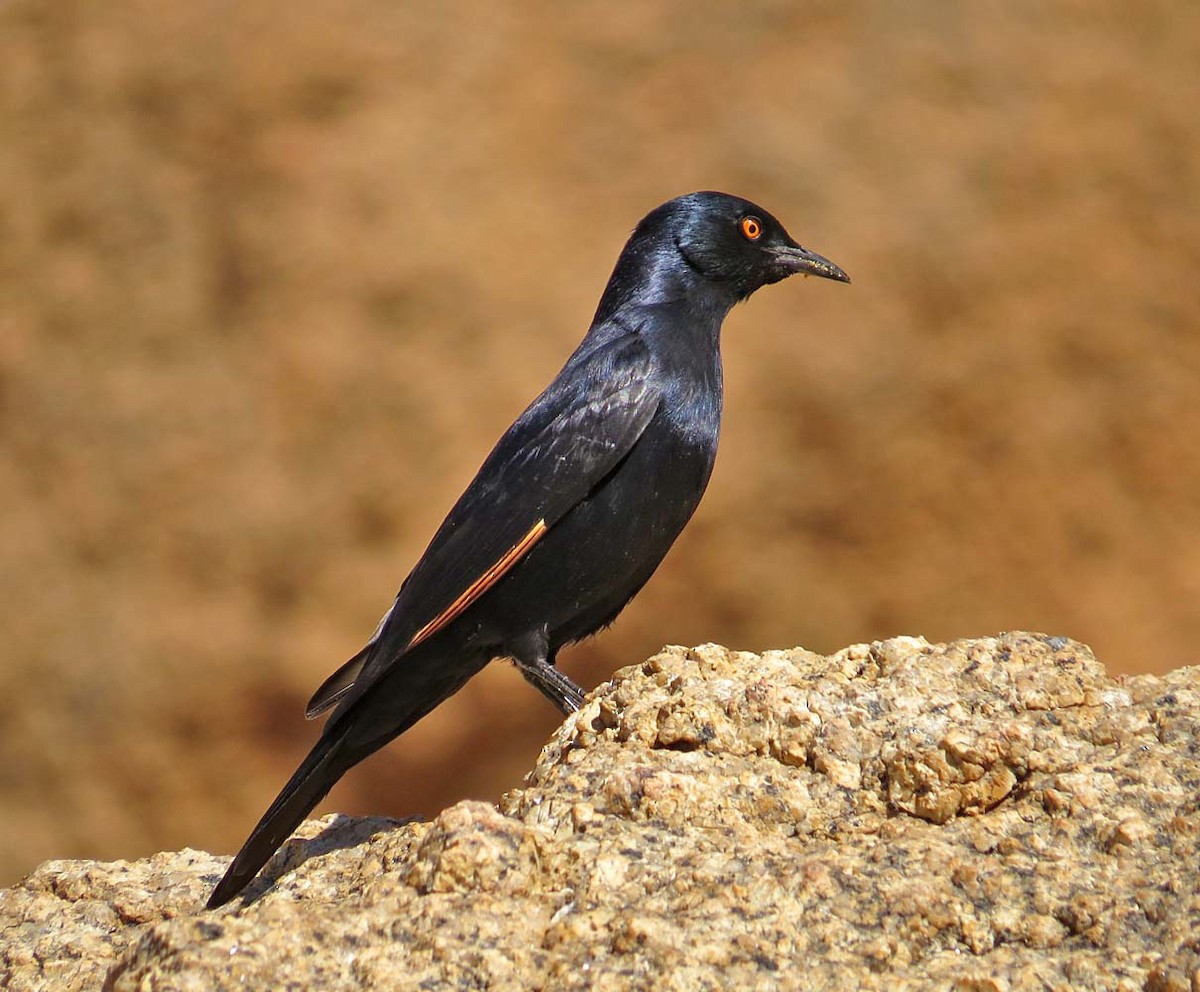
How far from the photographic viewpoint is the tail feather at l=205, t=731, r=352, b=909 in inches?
146

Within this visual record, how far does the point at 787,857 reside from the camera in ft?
8.98

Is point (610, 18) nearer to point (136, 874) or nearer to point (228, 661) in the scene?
point (228, 661)

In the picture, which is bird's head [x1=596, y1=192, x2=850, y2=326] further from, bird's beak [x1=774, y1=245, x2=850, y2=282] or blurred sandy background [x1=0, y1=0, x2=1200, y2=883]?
blurred sandy background [x1=0, y1=0, x2=1200, y2=883]

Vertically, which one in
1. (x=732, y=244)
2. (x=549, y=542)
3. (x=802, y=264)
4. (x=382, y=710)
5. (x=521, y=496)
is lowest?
(x=382, y=710)

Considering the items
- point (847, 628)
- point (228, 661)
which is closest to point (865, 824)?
point (847, 628)

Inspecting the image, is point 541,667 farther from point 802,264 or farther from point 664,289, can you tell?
point 802,264

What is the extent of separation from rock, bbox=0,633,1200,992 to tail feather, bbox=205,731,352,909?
260mm

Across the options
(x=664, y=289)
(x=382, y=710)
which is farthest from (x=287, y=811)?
(x=664, y=289)

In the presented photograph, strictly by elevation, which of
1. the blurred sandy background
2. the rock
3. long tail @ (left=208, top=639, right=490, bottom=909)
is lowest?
the rock

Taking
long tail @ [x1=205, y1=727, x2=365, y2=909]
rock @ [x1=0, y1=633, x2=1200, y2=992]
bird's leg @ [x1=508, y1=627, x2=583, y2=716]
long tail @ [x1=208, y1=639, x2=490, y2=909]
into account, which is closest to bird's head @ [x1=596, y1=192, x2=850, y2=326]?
bird's leg @ [x1=508, y1=627, x2=583, y2=716]

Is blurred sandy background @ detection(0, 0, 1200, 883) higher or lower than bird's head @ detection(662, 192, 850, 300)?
higher

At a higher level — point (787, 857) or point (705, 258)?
point (705, 258)

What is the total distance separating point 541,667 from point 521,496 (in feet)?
1.73

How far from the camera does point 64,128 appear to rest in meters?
8.98
